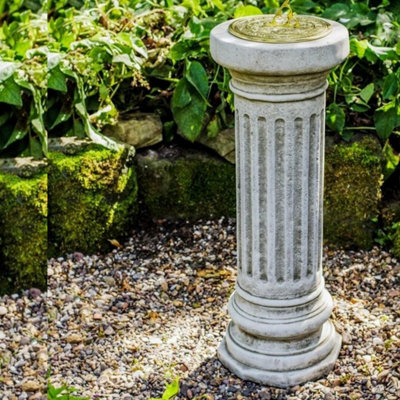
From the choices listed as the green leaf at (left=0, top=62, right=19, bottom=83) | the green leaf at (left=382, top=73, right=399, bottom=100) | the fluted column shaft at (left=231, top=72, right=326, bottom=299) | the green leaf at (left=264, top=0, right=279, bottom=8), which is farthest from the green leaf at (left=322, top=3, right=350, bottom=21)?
the green leaf at (left=0, top=62, right=19, bottom=83)

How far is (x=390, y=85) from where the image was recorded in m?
4.78

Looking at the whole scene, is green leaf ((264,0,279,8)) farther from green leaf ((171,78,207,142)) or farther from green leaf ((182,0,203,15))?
green leaf ((171,78,207,142))

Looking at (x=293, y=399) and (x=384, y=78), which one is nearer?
(x=293, y=399)

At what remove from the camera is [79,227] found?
16.8 ft

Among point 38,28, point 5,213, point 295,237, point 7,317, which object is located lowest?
point 7,317

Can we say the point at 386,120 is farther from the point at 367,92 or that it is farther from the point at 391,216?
the point at 391,216

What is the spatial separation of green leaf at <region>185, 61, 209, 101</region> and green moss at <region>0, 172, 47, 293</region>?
3.27ft

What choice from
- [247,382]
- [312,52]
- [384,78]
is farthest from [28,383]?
[384,78]

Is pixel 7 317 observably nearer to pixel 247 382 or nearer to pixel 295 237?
pixel 247 382

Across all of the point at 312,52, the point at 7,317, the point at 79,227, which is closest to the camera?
the point at 312,52

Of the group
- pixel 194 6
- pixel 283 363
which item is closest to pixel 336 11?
Result: pixel 194 6

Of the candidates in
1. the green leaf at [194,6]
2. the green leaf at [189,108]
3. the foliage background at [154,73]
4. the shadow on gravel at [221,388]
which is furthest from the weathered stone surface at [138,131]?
the shadow on gravel at [221,388]

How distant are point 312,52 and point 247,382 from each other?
158 cm

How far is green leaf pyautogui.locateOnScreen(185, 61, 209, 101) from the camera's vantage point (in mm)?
4992
